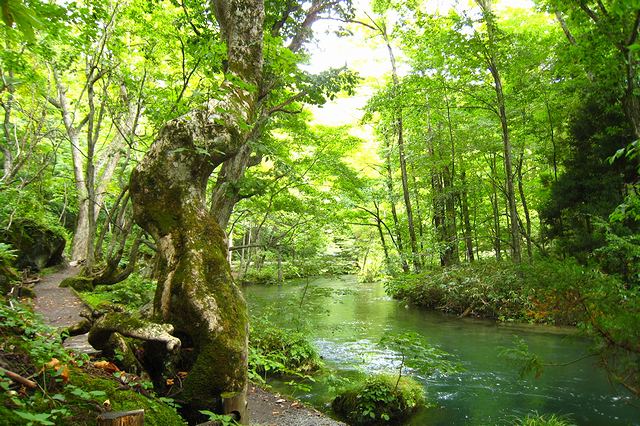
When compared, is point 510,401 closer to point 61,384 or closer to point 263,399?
point 263,399

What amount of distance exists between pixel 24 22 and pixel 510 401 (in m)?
7.17

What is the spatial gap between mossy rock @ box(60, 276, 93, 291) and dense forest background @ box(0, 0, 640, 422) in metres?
0.19

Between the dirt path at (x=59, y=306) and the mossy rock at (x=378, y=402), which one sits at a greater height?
the dirt path at (x=59, y=306)

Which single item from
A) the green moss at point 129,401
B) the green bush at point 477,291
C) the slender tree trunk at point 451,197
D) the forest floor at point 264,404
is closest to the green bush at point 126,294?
the forest floor at point 264,404

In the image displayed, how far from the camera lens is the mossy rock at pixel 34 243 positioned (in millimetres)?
10352

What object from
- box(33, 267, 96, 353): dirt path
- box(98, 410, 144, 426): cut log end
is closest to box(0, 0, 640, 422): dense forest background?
box(33, 267, 96, 353): dirt path

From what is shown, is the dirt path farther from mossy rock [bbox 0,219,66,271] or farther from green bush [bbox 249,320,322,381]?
green bush [bbox 249,320,322,381]

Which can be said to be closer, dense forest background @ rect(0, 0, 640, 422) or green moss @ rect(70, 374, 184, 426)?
green moss @ rect(70, 374, 184, 426)

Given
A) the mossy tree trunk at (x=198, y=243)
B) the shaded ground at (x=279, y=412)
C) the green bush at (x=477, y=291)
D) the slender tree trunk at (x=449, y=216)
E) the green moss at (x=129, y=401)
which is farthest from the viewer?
the slender tree trunk at (x=449, y=216)

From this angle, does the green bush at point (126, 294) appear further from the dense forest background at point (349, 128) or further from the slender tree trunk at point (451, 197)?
the slender tree trunk at point (451, 197)

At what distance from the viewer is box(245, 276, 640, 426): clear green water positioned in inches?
214

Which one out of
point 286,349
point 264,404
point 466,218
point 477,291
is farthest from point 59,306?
point 466,218

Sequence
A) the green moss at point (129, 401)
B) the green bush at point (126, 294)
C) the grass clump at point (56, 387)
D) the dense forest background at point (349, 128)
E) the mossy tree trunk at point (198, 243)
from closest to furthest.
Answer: the grass clump at point (56, 387)
the green moss at point (129, 401)
the mossy tree trunk at point (198, 243)
the dense forest background at point (349, 128)
the green bush at point (126, 294)

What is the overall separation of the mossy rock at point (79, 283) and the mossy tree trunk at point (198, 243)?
6.97m
